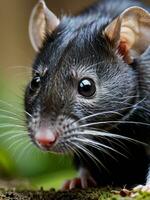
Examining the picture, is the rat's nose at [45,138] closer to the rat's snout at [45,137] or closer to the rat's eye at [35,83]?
the rat's snout at [45,137]

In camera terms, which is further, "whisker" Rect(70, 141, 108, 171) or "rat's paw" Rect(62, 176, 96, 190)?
"rat's paw" Rect(62, 176, 96, 190)

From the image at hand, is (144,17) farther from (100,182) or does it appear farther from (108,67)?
(100,182)

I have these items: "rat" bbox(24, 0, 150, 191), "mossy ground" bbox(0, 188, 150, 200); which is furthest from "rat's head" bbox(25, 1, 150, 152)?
"mossy ground" bbox(0, 188, 150, 200)

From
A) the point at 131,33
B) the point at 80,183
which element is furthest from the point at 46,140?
the point at 80,183

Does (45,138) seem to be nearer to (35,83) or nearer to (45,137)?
(45,137)

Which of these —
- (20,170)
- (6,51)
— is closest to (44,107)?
(20,170)

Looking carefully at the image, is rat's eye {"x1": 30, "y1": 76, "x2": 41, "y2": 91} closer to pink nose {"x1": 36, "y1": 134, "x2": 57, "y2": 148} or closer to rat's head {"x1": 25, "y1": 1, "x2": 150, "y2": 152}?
rat's head {"x1": 25, "y1": 1, "x2": 150, "y2": 152}

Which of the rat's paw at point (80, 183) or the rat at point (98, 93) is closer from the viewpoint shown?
→ the rat at point (98, 93)

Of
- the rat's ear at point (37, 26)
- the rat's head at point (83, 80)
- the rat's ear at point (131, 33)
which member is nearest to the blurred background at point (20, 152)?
the rat's ear at point (37, 26)
